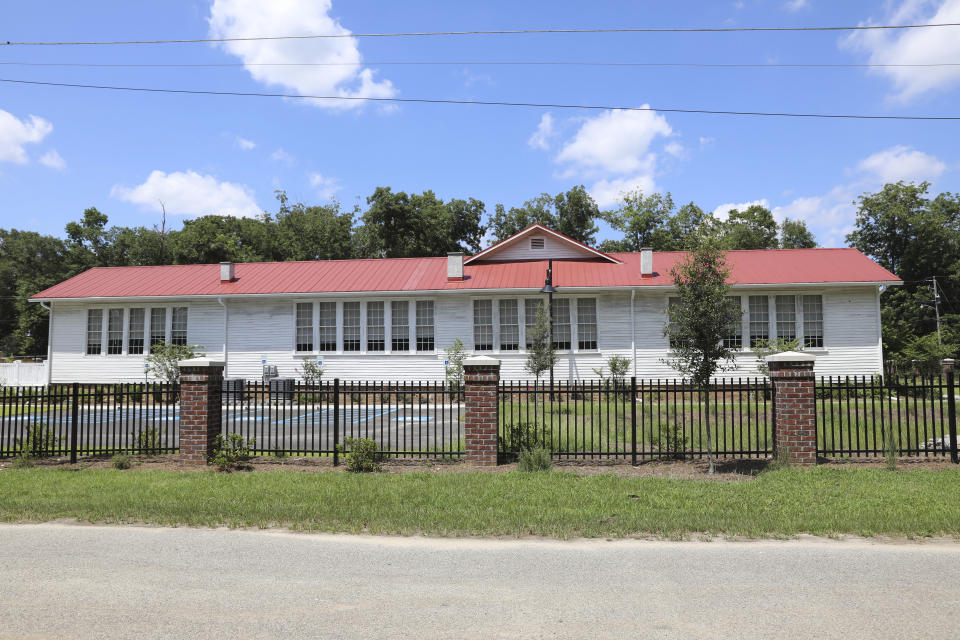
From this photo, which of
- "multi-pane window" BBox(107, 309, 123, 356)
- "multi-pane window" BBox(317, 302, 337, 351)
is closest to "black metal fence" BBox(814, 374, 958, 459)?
"multi-pane window" BBox(317, 302, 337, 351)

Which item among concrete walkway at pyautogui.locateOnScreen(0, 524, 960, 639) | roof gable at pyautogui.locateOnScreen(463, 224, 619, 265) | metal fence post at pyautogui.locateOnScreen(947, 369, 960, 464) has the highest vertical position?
roof gable at pyautogui.locateOnScreen(463, 224, 619, 265)

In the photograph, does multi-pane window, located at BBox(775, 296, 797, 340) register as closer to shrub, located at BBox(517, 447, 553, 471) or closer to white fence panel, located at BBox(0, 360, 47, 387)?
shrub, located at BBox(517, 447, 553, 471)

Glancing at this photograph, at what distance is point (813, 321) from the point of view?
22.6 metres

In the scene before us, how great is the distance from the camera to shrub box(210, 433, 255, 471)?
10344mm

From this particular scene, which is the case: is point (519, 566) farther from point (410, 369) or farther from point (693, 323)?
point (410, 369)

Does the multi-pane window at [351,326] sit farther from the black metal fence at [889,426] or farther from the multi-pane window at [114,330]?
the black metal fence at [889,426]

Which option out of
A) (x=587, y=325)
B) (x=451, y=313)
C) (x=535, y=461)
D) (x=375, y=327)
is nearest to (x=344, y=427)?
(x=535, y=461)

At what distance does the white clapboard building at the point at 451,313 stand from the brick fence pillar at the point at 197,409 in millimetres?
12248

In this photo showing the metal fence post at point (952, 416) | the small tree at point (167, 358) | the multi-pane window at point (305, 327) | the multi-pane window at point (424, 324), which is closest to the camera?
the metal fence post at point (952, 416)

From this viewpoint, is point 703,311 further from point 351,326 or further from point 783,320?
point 351,326

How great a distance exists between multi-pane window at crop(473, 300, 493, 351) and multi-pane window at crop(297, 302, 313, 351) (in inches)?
264

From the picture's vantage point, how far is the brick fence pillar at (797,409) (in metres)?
9.84

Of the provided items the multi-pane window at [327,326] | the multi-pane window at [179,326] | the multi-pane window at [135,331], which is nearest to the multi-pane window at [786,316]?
the multi-pane window at [327,326]

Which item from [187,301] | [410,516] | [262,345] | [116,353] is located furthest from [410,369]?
[410,516]
